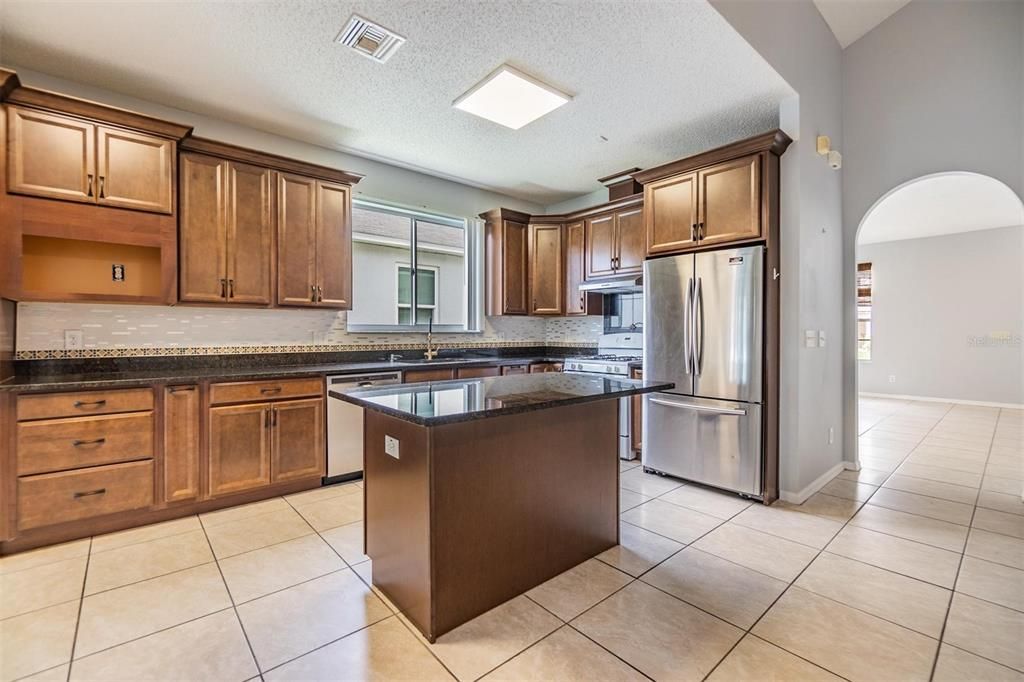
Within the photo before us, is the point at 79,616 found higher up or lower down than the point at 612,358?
lower down

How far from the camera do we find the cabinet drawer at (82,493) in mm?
2459

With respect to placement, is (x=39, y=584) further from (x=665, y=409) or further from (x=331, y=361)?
(x=665, y=409)

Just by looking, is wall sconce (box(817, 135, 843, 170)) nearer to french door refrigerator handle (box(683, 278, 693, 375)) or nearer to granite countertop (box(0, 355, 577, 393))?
french door refrigerator handle (box(683, 278, 693, 375))

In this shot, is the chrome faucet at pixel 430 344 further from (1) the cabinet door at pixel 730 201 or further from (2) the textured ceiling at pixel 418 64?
(1) the cabinet door at pixel 730 201

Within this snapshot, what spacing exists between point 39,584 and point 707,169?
14.9 feet

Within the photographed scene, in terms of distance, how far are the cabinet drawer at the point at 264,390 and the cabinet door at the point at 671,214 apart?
2.85m

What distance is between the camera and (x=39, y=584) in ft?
7.09

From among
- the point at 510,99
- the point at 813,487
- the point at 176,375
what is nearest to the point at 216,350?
the point at 176,375

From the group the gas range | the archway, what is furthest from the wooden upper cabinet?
the archway

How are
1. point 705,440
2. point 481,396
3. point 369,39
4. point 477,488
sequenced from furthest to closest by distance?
1. point 705,440
2. point 369,39
3. point 481,396
4. point 477,488

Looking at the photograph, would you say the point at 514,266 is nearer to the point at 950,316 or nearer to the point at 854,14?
the point at 854,14

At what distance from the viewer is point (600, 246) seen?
483cm

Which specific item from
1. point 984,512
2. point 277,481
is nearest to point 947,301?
point 984,512

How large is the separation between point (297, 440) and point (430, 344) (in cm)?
172
